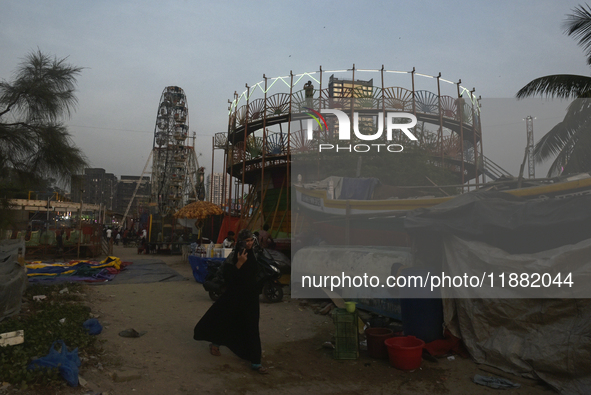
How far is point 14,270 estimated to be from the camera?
6180 mm

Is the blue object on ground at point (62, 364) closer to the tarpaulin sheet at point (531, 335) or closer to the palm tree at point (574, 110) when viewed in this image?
the tarpaulin sheet at point (531, 335)

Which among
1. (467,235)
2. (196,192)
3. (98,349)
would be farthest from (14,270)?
(196,192)

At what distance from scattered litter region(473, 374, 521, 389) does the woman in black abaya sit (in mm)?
2281

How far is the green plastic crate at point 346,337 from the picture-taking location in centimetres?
488

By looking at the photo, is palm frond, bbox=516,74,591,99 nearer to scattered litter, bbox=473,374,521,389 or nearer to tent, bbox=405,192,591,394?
tent, bbox=405,192,591,394

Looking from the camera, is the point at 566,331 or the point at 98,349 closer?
the point at 566,331

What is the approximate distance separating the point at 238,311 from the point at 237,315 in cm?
5

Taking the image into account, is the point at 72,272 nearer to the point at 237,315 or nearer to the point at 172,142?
the point at 237,315

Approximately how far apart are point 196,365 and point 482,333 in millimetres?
3312

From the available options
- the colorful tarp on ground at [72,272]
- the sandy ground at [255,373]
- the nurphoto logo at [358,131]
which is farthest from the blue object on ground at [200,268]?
the nurphoto logo at [358,131]

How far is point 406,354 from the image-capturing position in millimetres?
4457

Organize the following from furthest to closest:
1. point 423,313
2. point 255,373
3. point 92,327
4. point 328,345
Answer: point 92,327, point 328,345, point 423,313, point 255,373

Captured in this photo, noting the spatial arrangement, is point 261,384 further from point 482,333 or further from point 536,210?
point 536,210

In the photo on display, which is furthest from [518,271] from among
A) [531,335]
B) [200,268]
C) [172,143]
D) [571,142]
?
[172,143]
